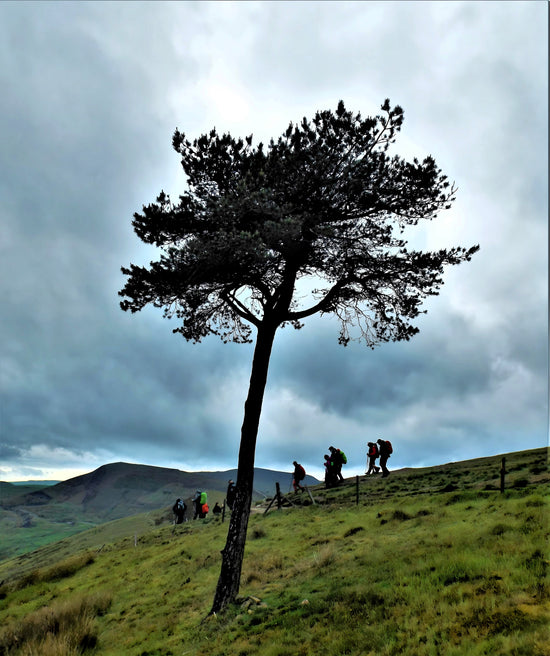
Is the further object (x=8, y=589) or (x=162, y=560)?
(x=8, y=589)

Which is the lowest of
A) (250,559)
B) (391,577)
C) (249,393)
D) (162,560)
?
(162,560)

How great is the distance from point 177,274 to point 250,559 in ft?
32.6

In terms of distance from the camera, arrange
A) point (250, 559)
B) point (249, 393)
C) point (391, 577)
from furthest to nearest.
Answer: point (250, 559) → point (249, 393) → point (391, 577)

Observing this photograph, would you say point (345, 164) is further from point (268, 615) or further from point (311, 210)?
point (268, 615)

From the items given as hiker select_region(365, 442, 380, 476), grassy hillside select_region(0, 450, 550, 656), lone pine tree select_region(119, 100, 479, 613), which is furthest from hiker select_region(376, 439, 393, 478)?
lone pine tree select_region(119, 100, 479, 613)

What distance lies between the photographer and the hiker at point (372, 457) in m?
26.1

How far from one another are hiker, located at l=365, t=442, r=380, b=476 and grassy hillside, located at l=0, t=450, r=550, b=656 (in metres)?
7.34

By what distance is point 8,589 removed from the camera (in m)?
20.8

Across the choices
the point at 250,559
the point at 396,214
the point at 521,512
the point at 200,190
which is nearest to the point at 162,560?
the point at 250,559

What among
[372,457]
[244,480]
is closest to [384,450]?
[372,457]

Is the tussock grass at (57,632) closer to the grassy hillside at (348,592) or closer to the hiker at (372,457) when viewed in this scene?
the grassy hillside at (348,592)

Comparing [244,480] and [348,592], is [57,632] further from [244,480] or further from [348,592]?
[348,592]

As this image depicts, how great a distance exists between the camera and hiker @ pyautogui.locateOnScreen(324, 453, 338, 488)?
26.7 metres

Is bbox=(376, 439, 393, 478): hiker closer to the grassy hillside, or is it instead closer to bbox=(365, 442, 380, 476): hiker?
bbox=(365, 442, 380, 476): hiker
